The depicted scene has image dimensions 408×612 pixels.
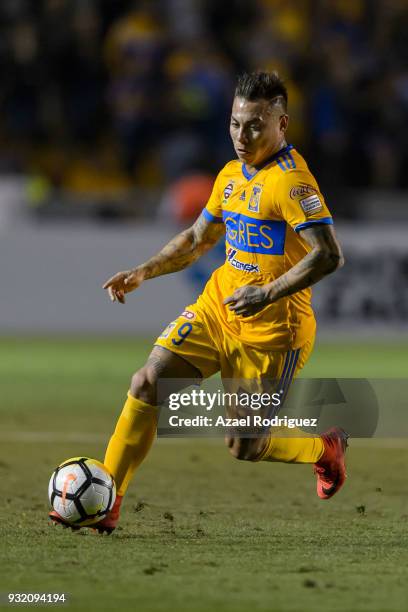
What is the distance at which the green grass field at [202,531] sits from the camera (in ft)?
14.5

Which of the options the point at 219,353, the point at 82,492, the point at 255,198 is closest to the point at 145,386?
the point at 219,353

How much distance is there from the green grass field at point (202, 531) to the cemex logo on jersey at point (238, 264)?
121 centimetres

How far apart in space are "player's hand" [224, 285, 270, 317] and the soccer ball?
971 mm

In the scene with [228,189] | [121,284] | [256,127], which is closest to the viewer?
[256,127]

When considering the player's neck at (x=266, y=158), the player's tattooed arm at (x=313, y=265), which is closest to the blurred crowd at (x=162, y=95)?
the player's neck at (x=266, y=158)

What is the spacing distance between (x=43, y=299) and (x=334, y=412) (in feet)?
24.4

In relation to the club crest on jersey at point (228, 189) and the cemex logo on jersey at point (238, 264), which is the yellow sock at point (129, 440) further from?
the club crest on jersey at point (228, 189)

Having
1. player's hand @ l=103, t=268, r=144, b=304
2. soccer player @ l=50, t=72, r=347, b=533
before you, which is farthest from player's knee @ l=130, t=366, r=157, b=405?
player's hand @ l=103, t=268, r=144, b=304

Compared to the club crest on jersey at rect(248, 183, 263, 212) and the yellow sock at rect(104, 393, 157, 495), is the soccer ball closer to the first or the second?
the yellow sock at rect(104, 393, 157, 495)

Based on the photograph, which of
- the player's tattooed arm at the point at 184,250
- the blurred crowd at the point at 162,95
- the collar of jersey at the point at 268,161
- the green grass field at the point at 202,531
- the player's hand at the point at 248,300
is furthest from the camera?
the blurred crowd at the point at 162,95

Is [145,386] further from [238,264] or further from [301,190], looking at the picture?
[301,190]

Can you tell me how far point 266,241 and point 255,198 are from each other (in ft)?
0.67

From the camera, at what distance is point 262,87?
573 centimetres

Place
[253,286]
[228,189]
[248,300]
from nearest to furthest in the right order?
[248,300], [253,286], [228,189]
